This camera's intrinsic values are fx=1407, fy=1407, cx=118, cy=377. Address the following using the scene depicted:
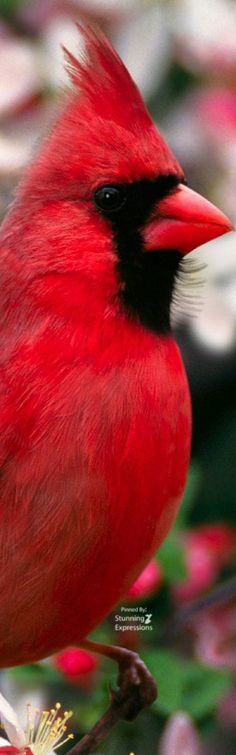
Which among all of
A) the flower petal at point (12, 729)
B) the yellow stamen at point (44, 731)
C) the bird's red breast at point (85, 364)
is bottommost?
the yellow stamen at point (44, 731)

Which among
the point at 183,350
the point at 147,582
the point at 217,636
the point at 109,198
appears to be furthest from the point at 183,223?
the point at 183,350

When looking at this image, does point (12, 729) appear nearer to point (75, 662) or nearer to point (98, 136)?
point (75, 662)

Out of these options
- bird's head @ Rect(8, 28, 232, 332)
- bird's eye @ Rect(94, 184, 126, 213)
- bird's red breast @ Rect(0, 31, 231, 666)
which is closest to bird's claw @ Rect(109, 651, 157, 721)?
bird's red breast @ Rect(0, 31, 231, 666)

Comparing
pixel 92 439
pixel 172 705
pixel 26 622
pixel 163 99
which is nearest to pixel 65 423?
pixel 92 439

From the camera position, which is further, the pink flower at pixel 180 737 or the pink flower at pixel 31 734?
the pink flower at pixel 180 737

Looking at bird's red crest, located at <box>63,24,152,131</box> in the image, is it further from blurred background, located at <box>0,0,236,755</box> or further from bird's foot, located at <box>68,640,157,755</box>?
bird's foot, located at <box>68,640,157,755</box>

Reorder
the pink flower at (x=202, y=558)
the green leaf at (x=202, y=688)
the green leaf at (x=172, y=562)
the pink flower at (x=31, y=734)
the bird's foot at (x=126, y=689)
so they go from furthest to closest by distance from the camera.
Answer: the pink flower at (x=202, y=558) → the green leaf at (x=172, y=562) → the green leaf at (x=202, y=688) → the bird's foot at (x=126, y=689) → the pink flower at (x=31, y=734)

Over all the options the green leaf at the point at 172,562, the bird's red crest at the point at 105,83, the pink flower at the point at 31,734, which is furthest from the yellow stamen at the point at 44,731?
the bird's red crest at the point at 105,83

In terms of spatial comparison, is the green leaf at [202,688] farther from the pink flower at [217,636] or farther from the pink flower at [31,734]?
the pink flower at [31,734]
